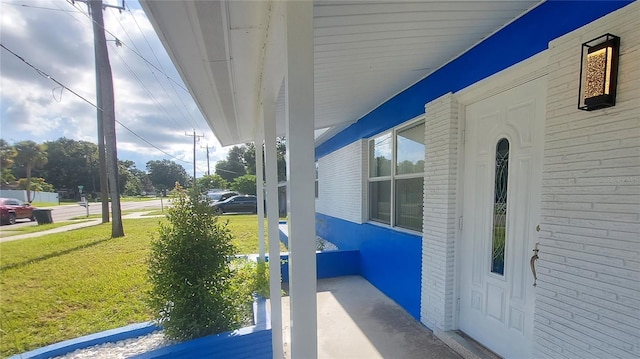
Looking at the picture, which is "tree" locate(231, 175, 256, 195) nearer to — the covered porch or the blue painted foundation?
the covered porch

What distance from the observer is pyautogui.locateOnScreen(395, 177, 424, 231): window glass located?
10.7ft

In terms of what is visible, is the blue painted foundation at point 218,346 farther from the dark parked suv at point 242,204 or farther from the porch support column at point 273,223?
the dark parked suv at point 242,204

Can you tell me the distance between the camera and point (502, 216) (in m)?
2.14

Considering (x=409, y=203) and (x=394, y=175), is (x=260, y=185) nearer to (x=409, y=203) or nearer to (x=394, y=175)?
(x=394, y=175)

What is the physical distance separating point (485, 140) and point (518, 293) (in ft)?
4.27

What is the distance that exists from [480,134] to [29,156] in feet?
20.2

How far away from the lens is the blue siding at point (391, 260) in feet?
10.3

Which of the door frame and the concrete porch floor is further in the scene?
the concrete porch floor

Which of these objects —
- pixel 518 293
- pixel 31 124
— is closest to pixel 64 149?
pixel 31 124

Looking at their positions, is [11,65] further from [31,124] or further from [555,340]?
[555,340]

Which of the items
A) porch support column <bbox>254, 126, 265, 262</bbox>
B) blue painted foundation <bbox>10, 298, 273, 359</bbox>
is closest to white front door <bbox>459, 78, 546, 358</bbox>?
blue painted foundation <bbox>10, 298, 273, 359</bbox>

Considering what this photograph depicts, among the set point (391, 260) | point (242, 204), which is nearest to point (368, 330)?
point (391, 260)

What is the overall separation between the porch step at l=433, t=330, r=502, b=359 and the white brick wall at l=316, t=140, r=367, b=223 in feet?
8.16

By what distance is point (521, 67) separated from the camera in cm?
187
